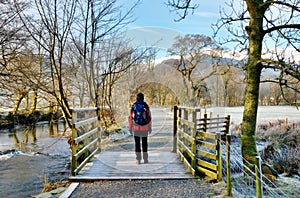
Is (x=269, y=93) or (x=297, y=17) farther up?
(x=297, y=17)

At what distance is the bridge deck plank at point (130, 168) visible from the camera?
4.22m

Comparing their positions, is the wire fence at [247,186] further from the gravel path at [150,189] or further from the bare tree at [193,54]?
the bare tree at [193,54]

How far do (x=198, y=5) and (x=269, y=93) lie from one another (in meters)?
13.2

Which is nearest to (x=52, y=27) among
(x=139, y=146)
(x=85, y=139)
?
(x=85, y=139)

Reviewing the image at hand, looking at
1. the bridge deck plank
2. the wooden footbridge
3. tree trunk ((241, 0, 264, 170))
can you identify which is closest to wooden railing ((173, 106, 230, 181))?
the wooden footbridge

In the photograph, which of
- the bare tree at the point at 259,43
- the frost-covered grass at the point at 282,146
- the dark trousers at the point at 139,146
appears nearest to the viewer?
the dark trousers at the point at 139,146

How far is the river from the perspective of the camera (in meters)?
6.32

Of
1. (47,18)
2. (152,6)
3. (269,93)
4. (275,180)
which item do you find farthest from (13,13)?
(269,93)

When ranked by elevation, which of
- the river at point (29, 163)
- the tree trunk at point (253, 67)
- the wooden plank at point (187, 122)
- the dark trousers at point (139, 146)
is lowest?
the river at point (29, 163)

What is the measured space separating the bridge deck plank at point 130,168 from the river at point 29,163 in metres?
2.00

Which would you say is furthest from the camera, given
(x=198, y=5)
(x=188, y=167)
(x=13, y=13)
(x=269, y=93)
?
(x=269, y=93)

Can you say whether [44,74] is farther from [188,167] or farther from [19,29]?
[188,167]

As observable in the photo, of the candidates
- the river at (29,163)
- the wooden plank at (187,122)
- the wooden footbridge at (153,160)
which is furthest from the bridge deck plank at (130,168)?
the river at (29,163)

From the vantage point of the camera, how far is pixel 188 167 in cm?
461
